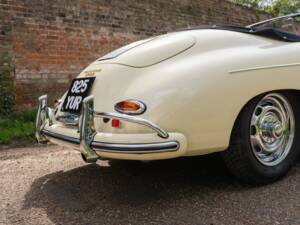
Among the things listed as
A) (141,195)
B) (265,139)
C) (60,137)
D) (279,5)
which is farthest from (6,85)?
(279,5)

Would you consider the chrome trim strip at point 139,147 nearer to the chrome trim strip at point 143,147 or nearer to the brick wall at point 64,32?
the chrome trim strip at point 143,147

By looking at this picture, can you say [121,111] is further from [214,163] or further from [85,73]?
[214,163]

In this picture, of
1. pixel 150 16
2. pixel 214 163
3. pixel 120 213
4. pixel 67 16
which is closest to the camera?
pixel 120 213

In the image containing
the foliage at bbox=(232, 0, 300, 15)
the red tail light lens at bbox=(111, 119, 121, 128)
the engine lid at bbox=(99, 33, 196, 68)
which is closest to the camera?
the red tail light lens at bbox=(111, 119, 121, 128)

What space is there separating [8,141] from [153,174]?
8.30 ft

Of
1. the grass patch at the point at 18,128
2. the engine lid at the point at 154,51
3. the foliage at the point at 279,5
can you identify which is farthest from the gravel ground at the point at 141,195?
the foliage at the point at 279,5

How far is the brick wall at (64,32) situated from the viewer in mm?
6375

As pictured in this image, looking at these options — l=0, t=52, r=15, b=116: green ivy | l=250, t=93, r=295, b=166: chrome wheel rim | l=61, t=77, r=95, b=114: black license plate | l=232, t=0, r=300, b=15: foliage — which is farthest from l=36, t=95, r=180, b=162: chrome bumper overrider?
l=232, t=0, r=300, b=15: foliage

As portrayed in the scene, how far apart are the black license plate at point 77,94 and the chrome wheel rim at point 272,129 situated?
4.05 ft

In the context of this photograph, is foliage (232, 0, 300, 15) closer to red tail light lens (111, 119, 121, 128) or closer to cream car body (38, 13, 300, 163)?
cream car body (38, 13, 300, 163)

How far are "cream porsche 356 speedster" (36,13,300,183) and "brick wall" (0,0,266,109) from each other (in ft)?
10.8

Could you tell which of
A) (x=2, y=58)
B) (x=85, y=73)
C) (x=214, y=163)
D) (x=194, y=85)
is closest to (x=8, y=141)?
(x=2, y=58)

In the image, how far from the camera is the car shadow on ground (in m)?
2.65

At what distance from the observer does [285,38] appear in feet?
11.2
